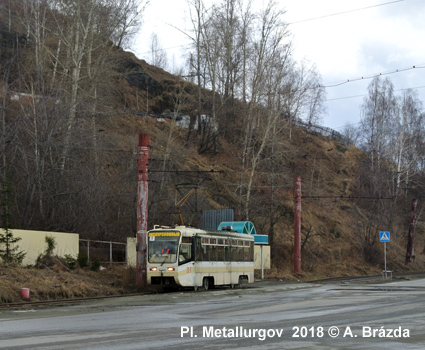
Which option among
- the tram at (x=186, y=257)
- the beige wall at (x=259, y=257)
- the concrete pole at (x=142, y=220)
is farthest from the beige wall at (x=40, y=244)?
the beige wall at (x=259, y=257)

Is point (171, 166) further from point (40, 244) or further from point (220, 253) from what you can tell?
point (40, 244)

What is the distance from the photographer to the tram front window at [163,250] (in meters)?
27.3

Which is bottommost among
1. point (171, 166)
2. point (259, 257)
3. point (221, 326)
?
point (259, 257)

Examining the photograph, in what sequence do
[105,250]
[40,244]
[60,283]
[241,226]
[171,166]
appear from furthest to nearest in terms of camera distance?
[171,166]
[241,226]
[105,250]
[40,244]
[60,283]

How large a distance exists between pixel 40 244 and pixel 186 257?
7.24 m

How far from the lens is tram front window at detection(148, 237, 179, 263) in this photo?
89.6 feet

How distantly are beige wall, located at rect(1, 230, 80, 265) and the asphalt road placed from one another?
7.93 metres

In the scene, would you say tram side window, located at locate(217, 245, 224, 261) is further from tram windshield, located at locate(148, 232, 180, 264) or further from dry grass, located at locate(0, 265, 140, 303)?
dry grass, located at locate(0, 265, 140, 303)

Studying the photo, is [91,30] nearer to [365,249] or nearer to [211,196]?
[211,196]

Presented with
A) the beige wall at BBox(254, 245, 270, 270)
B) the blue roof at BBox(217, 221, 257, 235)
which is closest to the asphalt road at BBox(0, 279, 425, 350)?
the blue roof at BBox(217, 221, 257, 235)

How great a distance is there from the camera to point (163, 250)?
27.5 m

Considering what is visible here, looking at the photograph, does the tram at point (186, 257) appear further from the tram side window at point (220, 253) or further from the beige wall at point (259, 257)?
the beige wall at point (259, 257)

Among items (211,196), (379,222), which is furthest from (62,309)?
(379,222)

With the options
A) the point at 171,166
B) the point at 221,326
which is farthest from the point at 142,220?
the point at 171,166
